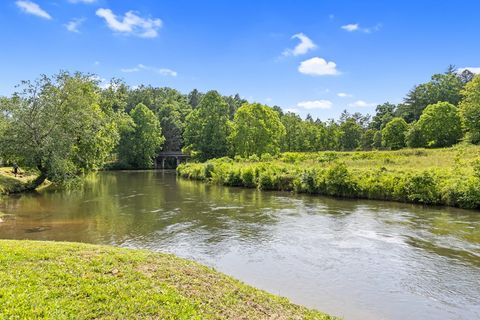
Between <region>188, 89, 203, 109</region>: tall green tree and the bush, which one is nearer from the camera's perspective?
the bush

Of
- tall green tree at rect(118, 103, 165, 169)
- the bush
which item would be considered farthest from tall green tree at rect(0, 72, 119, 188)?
tall green tree at rect(118, 103, 165, 169)

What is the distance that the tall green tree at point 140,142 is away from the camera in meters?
78.4

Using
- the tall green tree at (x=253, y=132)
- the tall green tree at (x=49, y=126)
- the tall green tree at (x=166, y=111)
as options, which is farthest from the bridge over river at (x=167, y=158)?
the tall green tree at (x=49, y=126)

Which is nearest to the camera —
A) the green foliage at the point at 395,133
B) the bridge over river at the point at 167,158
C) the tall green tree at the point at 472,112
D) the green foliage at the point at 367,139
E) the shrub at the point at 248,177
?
the shrub at the point at 248,177

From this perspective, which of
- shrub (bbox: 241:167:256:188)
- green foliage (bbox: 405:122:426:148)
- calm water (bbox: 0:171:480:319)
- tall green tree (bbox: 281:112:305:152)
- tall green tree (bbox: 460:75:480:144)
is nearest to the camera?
calm water (bbox: 0:171:480:319)

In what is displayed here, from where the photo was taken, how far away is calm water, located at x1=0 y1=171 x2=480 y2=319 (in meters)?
10.5

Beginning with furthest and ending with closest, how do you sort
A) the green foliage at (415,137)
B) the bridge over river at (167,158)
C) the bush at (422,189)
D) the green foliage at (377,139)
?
the bridge over river at (167,158) < the green foliage at (377,139) < the green foliage at (415,137) < the bush at (422,189)

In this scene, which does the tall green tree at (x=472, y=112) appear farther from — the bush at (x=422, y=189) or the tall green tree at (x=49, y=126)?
the tall green tree at (x=49, y=126)

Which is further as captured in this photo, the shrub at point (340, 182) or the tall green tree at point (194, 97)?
Answer: the tall green tree at point (194, 97)

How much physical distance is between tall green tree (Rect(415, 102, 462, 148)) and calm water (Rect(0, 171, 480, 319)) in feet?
151

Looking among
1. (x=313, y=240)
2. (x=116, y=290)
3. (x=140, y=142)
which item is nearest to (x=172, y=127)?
(x=140, y=142)

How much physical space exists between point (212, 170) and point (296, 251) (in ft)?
110

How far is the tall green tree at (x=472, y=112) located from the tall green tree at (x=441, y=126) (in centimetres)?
433

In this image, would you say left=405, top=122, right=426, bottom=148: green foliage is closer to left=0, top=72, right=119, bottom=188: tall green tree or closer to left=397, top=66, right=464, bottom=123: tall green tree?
left=397, top=66, right=464, bottom=123: tall green tree
